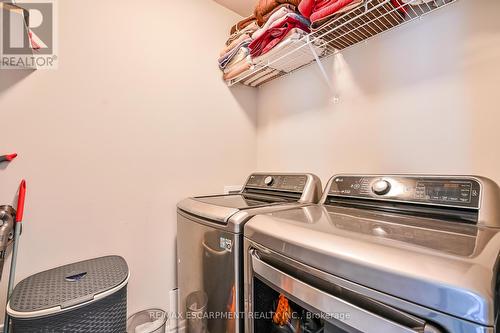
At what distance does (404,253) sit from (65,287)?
3.65 feet

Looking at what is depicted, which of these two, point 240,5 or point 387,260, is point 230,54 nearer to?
point 240,5

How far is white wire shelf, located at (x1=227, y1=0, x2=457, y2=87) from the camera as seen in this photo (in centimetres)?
94

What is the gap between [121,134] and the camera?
4.15 ft

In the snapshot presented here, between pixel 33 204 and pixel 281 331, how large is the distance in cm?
116

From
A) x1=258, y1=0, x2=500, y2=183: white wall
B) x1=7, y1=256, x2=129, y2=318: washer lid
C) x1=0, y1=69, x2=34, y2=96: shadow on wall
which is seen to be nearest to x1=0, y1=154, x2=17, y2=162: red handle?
x1=0, y1=69, x2=34, y2=96: shadow on wall

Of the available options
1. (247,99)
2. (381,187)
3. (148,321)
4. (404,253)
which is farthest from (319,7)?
(148,321)

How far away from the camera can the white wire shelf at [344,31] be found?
3.08 feet

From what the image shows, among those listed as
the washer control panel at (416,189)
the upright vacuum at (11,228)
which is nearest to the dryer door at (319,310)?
the washer control panel at (416,189)

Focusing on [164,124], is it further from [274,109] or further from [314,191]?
[314,191]

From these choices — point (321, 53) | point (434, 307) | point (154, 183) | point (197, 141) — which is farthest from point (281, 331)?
point (321, 53)

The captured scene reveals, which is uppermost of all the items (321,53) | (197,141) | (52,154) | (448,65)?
(321,53)

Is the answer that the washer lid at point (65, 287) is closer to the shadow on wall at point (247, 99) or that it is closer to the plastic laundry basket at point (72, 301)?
the plastic laundry basket at point (72, 301)

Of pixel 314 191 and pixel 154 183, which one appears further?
pixel 154 183

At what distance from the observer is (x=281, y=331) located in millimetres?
792
